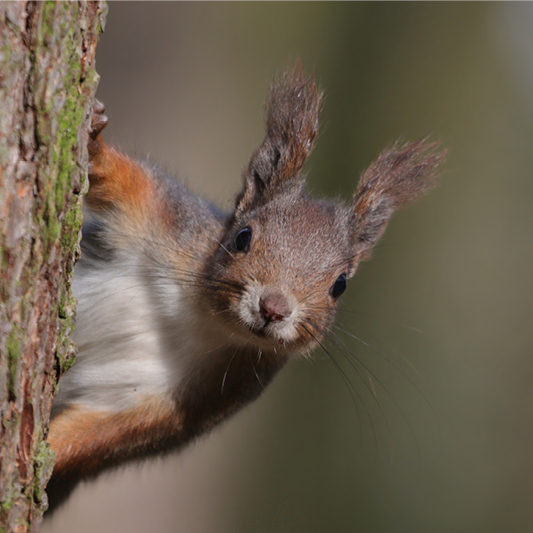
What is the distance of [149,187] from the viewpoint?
116 inches

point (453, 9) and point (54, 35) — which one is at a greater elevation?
point (453, 9)

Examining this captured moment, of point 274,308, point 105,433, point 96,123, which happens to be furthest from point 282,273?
point 105,433

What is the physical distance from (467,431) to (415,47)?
3704 mm

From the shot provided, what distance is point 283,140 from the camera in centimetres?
288

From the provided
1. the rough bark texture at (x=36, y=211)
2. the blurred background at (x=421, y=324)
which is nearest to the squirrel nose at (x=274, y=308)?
the rough bark texture at (x=36, y=211)

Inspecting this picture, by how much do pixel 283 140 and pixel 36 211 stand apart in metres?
1.57

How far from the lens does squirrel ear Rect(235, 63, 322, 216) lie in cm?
279

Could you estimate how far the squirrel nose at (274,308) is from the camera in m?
2.39

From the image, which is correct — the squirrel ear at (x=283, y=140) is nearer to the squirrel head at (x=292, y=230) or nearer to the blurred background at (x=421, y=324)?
the squirrel head at (x=292, y=230)

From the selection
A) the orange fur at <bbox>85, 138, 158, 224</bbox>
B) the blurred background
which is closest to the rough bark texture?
the orange fur at <bbox>85, 138, 158, 224</bbox>

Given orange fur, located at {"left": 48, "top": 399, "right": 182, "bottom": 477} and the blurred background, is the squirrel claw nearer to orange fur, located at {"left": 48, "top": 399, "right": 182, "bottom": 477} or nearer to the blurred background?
orange fur, located at {"left": 48, "top": 399, "right": 182, "bottom": 477}

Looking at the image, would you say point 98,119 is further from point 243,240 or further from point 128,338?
point 128,338

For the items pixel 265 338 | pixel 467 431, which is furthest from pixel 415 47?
pixel 265 338

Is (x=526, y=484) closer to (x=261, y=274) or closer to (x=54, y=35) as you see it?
(x=261, y=274)
